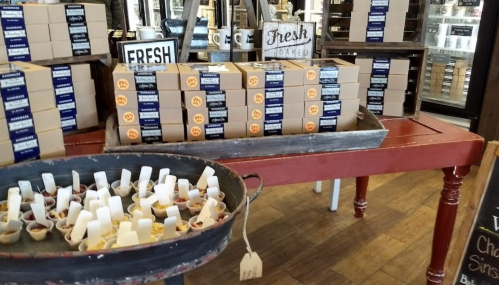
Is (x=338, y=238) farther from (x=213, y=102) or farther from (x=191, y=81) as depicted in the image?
(x=191, y=81)

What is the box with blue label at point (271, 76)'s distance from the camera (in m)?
1.48

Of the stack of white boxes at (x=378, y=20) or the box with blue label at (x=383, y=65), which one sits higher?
the stack of white boxes at (x=378, y=20)

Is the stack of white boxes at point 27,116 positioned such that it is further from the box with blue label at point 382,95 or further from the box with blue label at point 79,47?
the box with blue label at point 382,95

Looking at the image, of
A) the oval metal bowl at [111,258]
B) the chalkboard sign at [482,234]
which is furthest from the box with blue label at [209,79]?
the chalkboard sign at [482,234]

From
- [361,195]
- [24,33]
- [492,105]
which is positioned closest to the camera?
[24,33]

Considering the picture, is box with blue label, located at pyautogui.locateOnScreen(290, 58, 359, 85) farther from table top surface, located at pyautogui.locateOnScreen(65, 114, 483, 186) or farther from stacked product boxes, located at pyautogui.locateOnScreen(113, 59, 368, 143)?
table top surface, located at pyautogui.locateOnScreen(65, 114, 483, 186)

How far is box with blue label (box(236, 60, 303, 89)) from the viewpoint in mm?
1484

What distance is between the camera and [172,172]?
1330 mm

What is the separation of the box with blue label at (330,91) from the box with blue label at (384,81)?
1.18 feet

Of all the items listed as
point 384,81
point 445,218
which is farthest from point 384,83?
point 445,218

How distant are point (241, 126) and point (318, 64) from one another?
1.32 ft

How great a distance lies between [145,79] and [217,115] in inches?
10.9

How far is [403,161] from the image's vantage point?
5.33ft

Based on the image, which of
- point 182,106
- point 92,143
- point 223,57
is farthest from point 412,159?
point 92,143
